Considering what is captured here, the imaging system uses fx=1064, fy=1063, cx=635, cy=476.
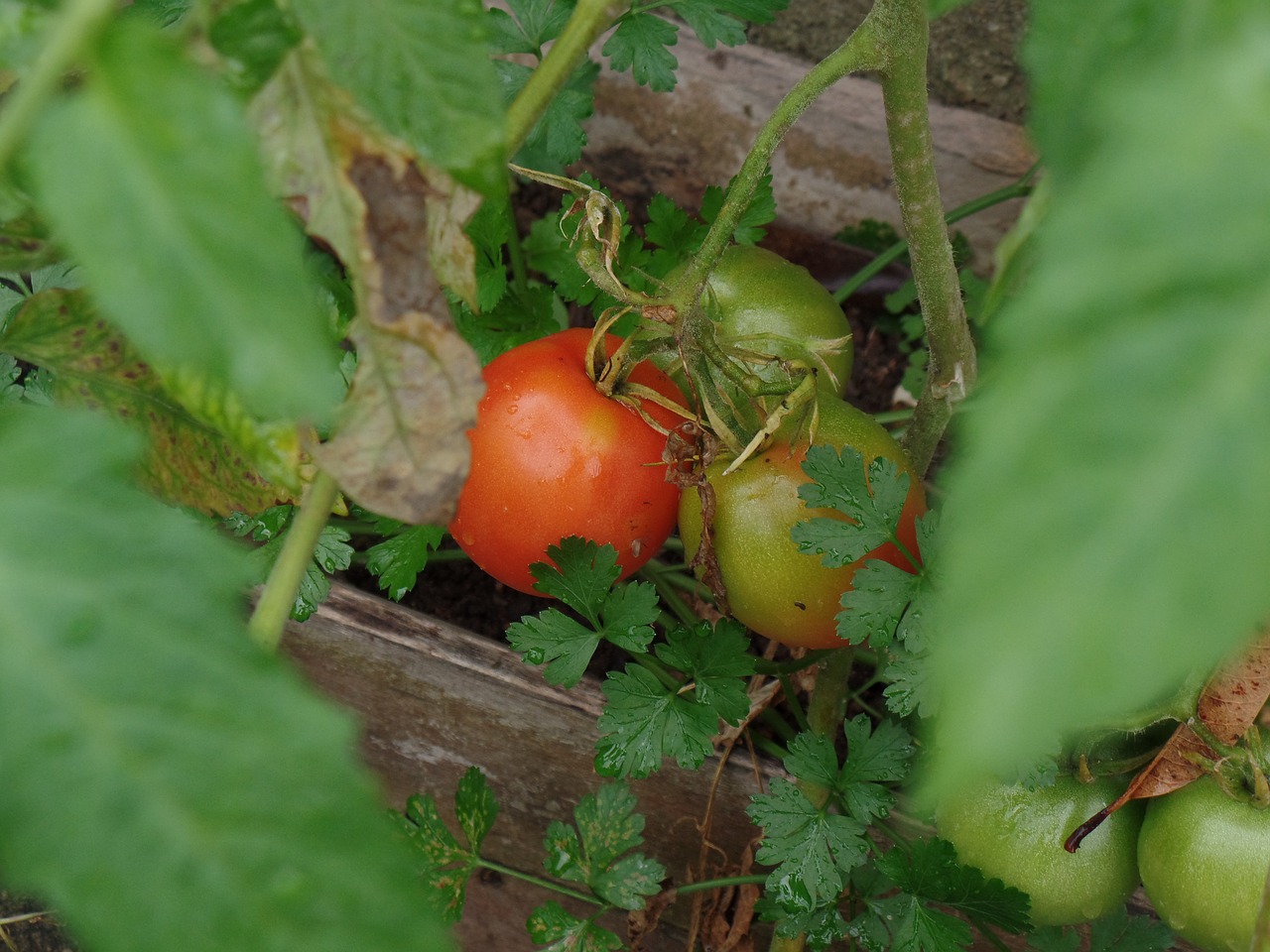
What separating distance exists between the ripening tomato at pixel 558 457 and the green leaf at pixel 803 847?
9.8 inches

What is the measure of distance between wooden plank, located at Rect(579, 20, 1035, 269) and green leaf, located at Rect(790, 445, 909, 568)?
21.3 inches

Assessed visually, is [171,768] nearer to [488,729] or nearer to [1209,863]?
[1209,863]

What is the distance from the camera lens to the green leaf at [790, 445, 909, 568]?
2.39ft

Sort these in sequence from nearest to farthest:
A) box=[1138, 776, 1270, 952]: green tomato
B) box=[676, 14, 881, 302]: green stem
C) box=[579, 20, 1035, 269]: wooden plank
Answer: box=[676, 14, 881, 302]: green stem, box=[1138, 776, 1270, 952]: green tomato, box=[579, 20, 1035, 269]: wooden plank

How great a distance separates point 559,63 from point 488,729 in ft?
2.40

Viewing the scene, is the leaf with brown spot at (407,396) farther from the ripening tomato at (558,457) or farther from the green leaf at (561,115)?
the green leaf at (561,115)

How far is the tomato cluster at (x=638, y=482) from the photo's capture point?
0.75 metres

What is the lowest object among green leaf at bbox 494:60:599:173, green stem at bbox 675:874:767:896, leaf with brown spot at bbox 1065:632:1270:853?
green stem at bbox 675:874:767:896

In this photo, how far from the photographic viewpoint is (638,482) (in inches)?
30.3

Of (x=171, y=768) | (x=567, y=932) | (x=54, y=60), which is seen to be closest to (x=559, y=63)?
(x=54, y=60)

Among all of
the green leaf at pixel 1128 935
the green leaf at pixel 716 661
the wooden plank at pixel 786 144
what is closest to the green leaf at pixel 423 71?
the green leaf at pixel 716 661

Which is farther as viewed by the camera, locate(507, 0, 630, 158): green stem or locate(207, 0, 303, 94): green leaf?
locate(507, 0, 630, 158): green stem

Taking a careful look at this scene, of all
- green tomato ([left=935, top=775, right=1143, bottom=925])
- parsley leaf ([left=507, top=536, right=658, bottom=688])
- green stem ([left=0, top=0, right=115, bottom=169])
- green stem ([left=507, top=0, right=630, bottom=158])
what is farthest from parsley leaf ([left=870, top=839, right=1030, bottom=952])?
green stem ([left=0, top=0, right=115, bottom=169])

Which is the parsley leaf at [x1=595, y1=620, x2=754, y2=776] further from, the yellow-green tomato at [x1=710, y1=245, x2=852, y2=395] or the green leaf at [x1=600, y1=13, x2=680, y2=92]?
the green leaf at [x1=600, y1=13, x2=680, y2=92]
